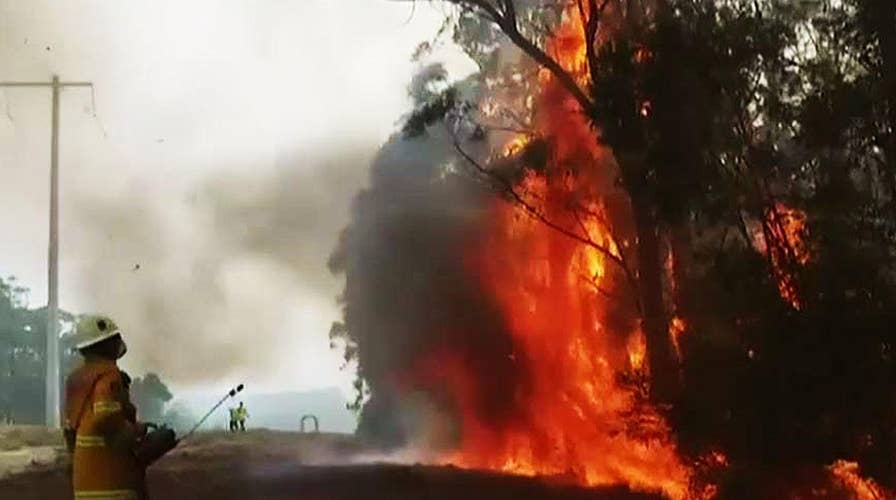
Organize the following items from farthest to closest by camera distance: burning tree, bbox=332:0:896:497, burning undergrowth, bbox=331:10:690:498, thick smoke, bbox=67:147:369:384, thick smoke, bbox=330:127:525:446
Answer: thick smoke, bbox=330:127:525:446
burning undergrowth, bbox=331:10:690:498
thick smoke, bbox=67:147:369:384
burning tree, bbox=332:0:896:497

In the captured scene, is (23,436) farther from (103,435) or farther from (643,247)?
(643,247)

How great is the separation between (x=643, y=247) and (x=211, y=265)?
327 cm

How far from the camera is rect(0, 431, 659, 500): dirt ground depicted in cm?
780

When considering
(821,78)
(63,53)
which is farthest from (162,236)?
(821,78)

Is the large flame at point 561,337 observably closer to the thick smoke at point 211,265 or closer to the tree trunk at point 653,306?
the tree trunk at point 653,306

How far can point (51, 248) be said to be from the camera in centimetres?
818

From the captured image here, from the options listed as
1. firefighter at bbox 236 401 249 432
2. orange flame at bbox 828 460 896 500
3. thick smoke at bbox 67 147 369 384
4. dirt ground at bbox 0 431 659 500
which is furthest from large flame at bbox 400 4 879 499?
firefighter at bbox 236 401 249 432

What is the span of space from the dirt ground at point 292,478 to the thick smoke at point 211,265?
1.94 ft

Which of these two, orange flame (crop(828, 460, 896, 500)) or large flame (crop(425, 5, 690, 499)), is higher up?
large flame (crop(425, 5, 690, 499))

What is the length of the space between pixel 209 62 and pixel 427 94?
1.71 metres

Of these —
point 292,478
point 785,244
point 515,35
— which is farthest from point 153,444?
point 515,35

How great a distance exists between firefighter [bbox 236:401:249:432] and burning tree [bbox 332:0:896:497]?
3.25 ft

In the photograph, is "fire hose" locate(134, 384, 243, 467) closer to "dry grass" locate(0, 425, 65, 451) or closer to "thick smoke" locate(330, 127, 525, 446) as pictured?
"dry grass" locate(0, 425, 65, 451)

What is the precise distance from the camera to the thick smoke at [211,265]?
8219 mm
